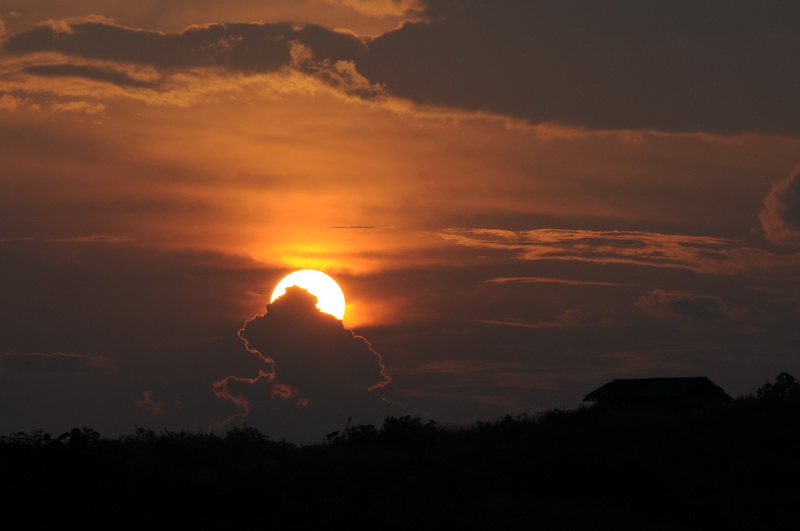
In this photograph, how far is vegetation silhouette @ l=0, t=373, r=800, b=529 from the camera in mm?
33844

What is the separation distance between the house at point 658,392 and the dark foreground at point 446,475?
15.9 metres

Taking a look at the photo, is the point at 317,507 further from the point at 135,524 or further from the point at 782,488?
the point at 782,488

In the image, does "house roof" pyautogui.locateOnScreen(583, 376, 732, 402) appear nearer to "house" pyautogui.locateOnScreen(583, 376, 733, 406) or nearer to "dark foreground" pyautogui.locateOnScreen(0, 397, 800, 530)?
"house" pyautogui.locateOnScreen(583, 376, 733, 406)

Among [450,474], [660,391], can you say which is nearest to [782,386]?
[660,391]

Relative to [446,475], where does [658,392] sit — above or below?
above

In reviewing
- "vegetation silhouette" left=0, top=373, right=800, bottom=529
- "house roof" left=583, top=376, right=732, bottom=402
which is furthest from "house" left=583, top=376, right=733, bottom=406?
"vegetation silhouette" left=0, top=373, right=800, bottom=529

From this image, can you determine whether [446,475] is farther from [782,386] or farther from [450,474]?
[782,386]

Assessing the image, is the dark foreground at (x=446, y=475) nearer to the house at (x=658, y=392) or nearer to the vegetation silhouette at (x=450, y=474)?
the vegetation silhouette at (x=450, y=474)

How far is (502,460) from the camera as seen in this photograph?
4794 centimetres

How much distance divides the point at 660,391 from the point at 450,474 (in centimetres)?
4002

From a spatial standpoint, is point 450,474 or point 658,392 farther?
point 658,392

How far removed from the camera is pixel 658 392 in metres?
75.7

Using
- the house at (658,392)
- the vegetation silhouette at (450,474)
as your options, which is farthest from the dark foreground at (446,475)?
the house at (658,392)

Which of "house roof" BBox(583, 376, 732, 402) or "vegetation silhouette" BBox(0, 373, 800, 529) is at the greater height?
"house roof" BBox(583, 376, 732, 402)
